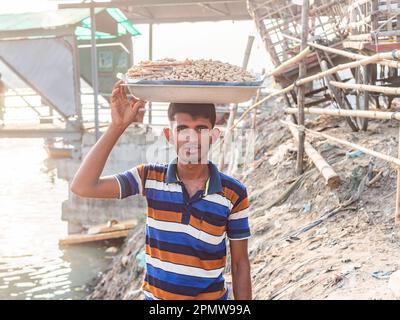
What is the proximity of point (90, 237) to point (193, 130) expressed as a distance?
9.96 meters

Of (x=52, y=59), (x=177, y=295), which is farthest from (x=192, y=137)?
(x=52, y=59)

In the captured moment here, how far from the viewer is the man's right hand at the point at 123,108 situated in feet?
6.87

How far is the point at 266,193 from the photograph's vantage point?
21.8 ft

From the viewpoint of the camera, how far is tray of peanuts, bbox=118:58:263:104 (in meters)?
2.04

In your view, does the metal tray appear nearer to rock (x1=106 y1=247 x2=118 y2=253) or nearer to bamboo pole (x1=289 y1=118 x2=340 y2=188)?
bamboo pole (x1=289 y1=118 x2=340 y2=188)

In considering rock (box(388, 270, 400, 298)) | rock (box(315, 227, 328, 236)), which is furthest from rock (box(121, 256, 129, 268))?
rock (box(388, 270, 400, 298))

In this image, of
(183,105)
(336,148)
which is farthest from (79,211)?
(183,105)

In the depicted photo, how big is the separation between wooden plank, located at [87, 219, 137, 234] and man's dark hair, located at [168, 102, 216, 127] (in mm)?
9558

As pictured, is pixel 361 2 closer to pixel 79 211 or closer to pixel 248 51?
pixel 248 51

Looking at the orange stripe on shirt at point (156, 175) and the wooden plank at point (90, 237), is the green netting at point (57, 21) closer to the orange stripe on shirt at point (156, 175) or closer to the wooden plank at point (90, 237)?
the wooden plank at point (90, 237)

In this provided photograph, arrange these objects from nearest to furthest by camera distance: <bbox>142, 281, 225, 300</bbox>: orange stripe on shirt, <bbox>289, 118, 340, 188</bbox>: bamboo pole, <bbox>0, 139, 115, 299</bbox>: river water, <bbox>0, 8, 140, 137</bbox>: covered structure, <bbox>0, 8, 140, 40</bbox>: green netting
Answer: <bbox>142, 281, 225, 300</bbox>: orange stripe on shirt < <bbox>289, 118, 340, 188</bbox>: bamboo pole < <bbox>0, 139, 115, 299</bbox>: river water < <bbox>0, 8, 140, 137</bbox>: covered structure < <bbox>0, 8, 140, 40</bbox>: green netting

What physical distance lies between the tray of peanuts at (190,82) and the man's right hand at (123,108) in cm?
3

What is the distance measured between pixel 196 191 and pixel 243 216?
0.21 meters

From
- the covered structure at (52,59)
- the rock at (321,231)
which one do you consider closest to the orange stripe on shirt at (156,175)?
the rock at (321,231)
